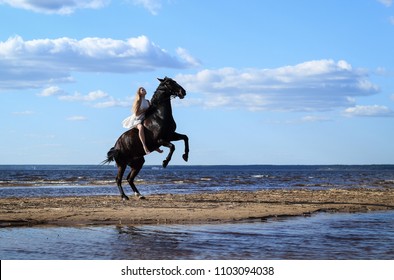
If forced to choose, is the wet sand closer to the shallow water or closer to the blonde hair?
the shallow water

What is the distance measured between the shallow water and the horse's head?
5298 mm

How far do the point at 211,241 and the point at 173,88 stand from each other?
7.60 m

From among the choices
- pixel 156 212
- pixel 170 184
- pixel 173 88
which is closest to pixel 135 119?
pixel 173 88

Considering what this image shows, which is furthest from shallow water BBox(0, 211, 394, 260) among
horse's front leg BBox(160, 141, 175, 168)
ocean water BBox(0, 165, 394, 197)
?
ocean water BBox(0, 165, 394, 197)

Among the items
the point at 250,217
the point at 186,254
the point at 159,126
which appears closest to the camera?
the point at 186,254

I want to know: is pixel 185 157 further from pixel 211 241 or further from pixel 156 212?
pixel 211 241

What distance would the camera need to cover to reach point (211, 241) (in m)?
10.6

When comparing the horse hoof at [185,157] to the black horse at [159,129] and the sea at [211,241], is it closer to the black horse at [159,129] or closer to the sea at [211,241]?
the black horse at [159,129]

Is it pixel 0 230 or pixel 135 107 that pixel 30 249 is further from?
pixel 135 107

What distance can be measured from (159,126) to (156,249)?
778 centimetres

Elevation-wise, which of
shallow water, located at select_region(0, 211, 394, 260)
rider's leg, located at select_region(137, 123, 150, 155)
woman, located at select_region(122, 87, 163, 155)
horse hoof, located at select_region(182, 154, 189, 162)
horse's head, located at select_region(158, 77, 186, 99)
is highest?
horse's head, located at select_region(158, 77, 186, 99)

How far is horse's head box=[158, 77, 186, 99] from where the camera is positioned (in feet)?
57.0
